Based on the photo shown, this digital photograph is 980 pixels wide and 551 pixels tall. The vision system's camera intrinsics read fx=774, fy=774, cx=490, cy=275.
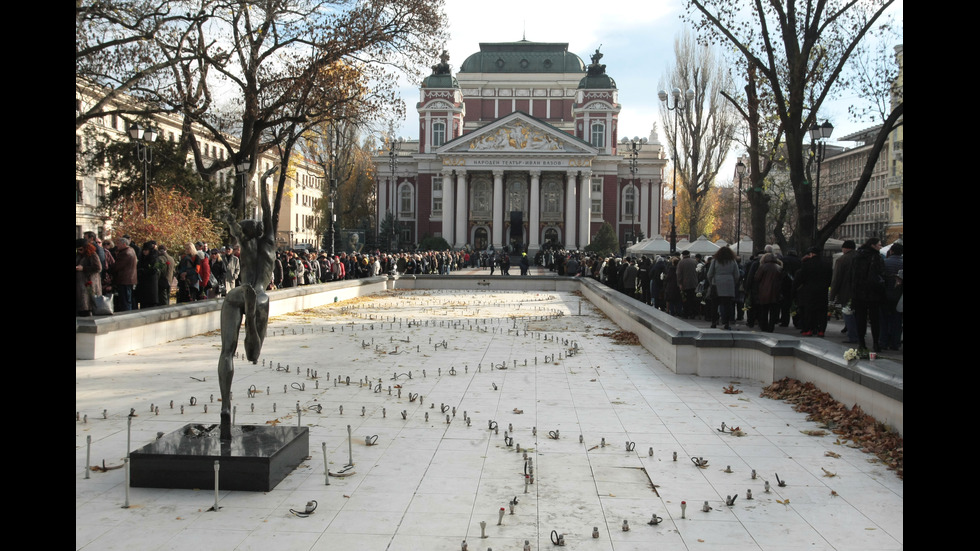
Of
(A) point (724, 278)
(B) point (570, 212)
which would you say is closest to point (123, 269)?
(A) point (724, 278)

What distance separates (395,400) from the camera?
9.18 meters

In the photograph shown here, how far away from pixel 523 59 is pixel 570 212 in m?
23.8

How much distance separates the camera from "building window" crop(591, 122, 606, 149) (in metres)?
81.8

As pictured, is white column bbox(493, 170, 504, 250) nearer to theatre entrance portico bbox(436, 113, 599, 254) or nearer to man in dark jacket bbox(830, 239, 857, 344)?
theatre entrance portico bbox(436, 113, 599, 254)

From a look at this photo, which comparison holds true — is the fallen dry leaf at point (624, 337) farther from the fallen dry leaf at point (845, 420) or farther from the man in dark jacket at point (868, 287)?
the fallen dry leaf at point (845, 420)

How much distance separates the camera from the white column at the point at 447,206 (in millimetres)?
75500

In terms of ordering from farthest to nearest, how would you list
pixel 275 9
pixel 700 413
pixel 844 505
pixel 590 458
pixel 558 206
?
1. pixel 558 206
2. pixel 275 9
3. pixel 700 413
4. pixel 590 458
5. pixel 844 505

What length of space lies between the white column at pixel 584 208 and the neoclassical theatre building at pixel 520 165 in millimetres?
99

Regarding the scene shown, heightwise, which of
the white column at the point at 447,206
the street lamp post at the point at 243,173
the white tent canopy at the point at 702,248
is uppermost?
the white column at the point at 447,206

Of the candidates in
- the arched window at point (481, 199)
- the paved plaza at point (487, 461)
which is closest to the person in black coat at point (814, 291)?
the paved plaza at point (487, 461)

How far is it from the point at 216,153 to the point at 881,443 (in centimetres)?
6924
